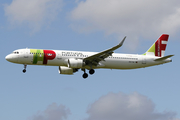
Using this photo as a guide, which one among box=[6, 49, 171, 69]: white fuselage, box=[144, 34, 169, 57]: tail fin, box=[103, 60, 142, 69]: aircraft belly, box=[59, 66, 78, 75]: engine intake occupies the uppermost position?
box=[144, 34, 169, 57]: tail fin

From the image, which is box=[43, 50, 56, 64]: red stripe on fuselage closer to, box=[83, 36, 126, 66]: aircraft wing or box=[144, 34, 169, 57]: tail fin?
box=[83, 36, 126, 66]: aircraft wing

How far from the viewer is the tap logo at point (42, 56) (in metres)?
60.0

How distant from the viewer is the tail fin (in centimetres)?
6944

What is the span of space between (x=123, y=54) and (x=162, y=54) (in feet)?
29.4

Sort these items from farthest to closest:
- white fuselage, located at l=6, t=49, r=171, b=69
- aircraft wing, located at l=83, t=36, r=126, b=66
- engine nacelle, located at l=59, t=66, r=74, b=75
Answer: engine nacelle, located at l=59, t=66, r=74, b=75
white fuselage, located at l=6, t=49, r=171, b=69
aircraft wing, located at l=83, t=36, r=126, b=66

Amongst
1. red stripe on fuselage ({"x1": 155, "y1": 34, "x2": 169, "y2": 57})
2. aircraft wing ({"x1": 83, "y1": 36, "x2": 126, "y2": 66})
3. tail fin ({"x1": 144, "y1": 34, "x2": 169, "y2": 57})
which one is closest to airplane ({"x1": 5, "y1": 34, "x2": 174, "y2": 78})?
aircraft wing ({"x1": 83, "y1": 36, "x2": 126, "y2": 66})

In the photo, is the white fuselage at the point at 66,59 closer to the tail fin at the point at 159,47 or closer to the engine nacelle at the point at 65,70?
the tail fin at the point at 159,47

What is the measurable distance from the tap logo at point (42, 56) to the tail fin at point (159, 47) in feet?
62.5

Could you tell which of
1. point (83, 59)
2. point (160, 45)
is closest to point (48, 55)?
point (83, 59)

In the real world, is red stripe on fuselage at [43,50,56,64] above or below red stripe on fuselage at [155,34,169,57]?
below

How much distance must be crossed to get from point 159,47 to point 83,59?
1704cm

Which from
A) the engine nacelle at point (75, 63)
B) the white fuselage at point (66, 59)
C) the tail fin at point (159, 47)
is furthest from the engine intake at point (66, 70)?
the tail fin at point (159, 47)

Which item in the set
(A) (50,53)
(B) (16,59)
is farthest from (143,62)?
(B) (16,59)

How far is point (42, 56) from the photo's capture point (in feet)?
197
